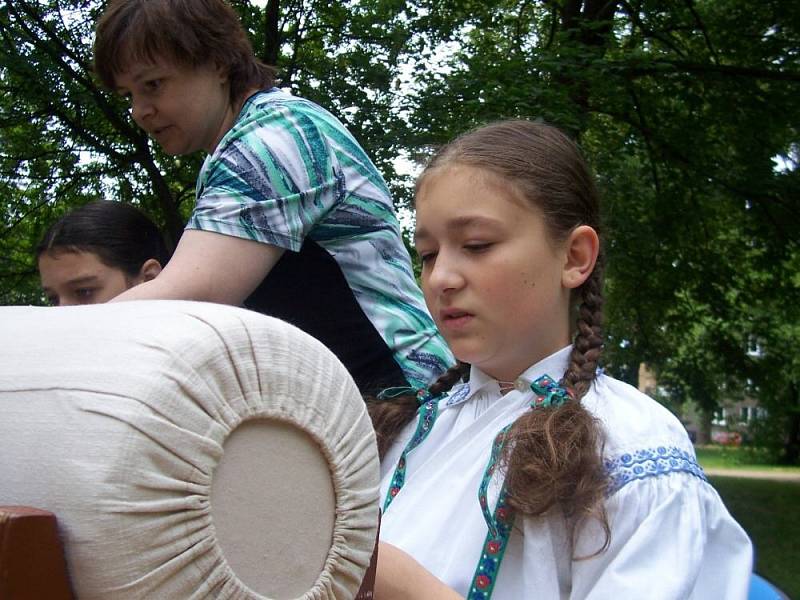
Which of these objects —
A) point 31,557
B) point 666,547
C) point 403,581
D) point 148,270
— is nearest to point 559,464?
→ point 666,547

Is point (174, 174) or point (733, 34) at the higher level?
point (733, 34)

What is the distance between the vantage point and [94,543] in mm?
844

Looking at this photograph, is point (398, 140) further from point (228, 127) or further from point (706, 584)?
point (706, 584)

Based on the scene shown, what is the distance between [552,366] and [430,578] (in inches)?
18.9

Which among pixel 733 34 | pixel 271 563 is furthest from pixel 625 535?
pixel 733 34

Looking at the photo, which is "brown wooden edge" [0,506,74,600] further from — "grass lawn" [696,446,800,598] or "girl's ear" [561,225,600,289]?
"grass lawn" [696,446,800,598]

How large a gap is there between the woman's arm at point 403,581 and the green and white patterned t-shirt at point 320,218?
0.60m

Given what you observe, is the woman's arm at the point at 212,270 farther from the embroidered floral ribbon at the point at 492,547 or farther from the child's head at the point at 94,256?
the child's head at the point at 94,256

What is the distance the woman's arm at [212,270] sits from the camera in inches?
58.7

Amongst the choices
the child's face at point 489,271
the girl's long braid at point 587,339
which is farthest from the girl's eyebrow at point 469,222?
the girl's long braid at point 587,339

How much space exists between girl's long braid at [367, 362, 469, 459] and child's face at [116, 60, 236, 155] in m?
0.63

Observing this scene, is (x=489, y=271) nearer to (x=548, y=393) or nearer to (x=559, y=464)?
(x=548, y=393)

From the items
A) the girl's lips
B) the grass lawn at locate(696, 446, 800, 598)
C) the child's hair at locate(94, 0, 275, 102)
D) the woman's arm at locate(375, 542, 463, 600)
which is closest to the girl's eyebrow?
the girl's lips

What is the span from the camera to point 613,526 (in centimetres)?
135
